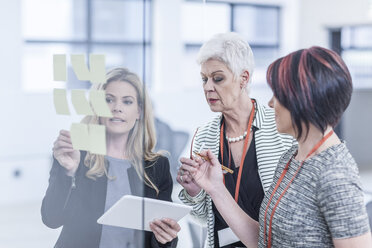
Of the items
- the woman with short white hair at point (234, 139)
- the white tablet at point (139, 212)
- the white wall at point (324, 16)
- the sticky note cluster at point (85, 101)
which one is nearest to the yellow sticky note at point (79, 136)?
the sticky note cluster at point (85, 101)

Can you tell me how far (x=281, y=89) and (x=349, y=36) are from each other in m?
5.26

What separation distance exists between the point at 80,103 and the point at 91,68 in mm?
113

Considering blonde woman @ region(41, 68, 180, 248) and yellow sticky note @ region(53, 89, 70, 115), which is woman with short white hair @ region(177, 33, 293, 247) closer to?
blonde woman @ region(41, 68, 180, 248)

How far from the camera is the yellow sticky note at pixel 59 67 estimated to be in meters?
1.33

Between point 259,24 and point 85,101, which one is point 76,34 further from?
point 259,24

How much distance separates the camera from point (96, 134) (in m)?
1.41

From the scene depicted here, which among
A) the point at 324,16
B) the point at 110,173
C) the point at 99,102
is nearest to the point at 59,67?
the point at 99,102

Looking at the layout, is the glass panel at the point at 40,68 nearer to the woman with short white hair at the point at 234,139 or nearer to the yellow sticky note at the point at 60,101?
the yellow sticky note at the point at 60,101

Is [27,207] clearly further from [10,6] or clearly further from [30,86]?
[10,6]

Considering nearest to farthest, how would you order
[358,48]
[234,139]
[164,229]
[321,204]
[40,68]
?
1. [321,204]
2. [40,68]
3. [164,229]
4. [234,139]
5. [358,48]

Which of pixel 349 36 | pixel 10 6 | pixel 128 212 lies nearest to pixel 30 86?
pixel 10 6

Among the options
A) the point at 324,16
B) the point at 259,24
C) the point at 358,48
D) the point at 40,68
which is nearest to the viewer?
the point at 40,68

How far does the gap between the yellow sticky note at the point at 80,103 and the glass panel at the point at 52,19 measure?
17cm

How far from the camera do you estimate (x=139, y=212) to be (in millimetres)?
1528
